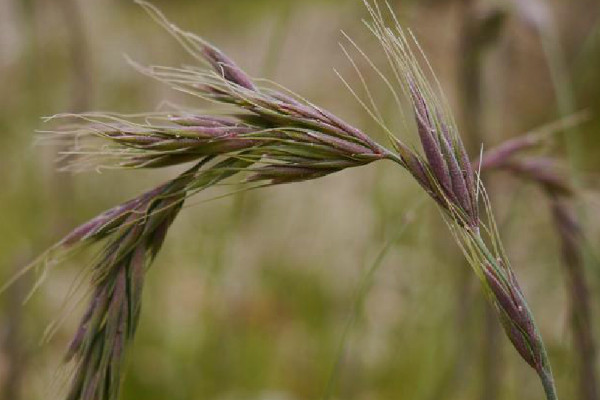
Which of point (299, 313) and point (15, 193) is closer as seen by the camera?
point (299, 313)

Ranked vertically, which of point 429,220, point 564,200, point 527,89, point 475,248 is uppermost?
point 527,89

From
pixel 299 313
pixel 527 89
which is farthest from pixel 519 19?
pixel 527 89

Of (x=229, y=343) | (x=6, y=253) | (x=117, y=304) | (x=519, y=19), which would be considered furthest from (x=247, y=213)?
(x=117, y=304)

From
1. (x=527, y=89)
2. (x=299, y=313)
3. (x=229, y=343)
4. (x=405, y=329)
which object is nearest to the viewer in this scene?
(x=229, y=343)

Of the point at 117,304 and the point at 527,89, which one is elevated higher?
the point at 527,89

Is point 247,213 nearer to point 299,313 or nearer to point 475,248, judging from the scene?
point 299,313

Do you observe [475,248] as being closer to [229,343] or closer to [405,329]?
[229,343]

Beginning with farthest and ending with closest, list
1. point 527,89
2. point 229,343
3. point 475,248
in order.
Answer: point 527,89, point 229,343, point 475,248
